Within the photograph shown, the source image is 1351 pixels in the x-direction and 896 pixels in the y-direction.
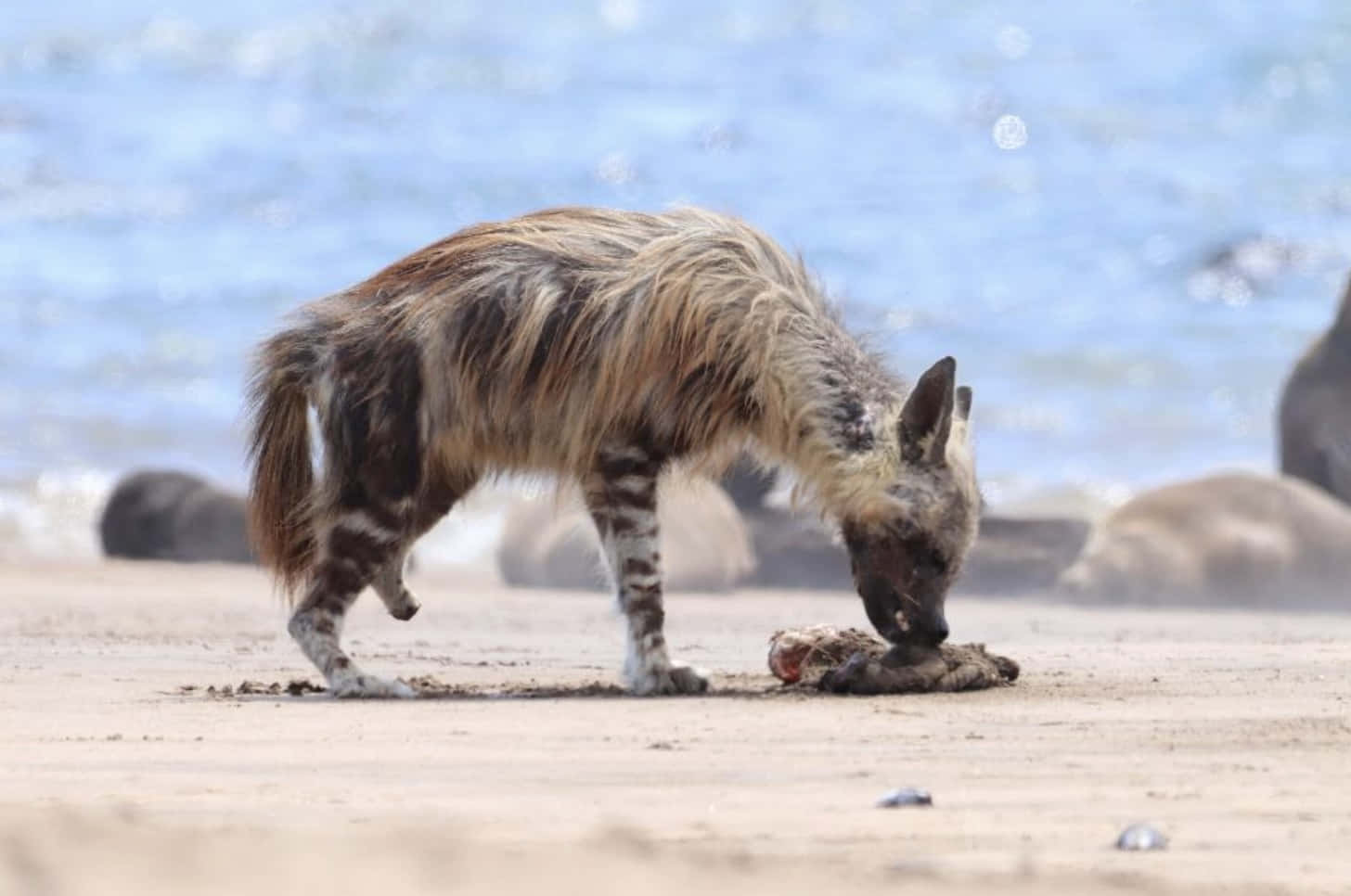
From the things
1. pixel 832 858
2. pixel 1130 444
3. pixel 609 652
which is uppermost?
pixel 832 858

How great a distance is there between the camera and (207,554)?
15859mm

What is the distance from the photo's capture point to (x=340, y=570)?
352 inches

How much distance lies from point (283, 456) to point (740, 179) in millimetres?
23932

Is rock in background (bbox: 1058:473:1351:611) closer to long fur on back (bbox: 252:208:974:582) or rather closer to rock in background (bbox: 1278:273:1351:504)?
rock in background (bbox: 1278:273:1351:504)

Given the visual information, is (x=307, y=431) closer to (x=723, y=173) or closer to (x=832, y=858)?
(x=832, y=858)

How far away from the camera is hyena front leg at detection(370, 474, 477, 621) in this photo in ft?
30.7

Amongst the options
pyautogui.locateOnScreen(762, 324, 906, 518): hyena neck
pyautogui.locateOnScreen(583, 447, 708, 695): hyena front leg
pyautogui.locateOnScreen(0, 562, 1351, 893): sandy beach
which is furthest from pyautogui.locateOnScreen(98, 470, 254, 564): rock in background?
pyautogui.locateOnScreen(762, 324, 906, 518): hyena neck

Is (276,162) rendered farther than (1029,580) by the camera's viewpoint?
Yes

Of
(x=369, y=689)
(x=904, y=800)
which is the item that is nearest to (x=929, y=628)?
(x=369, y=689)

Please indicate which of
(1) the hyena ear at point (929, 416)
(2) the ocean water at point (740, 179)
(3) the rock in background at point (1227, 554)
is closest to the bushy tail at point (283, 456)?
(1) the hyena ear at point (929, 416)

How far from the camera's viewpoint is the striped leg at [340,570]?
29.1 feet

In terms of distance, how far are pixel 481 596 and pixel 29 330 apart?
1379 cm

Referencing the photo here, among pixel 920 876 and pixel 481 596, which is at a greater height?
pixel 920 876

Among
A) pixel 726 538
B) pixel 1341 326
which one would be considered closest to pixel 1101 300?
pixel 1341 326
